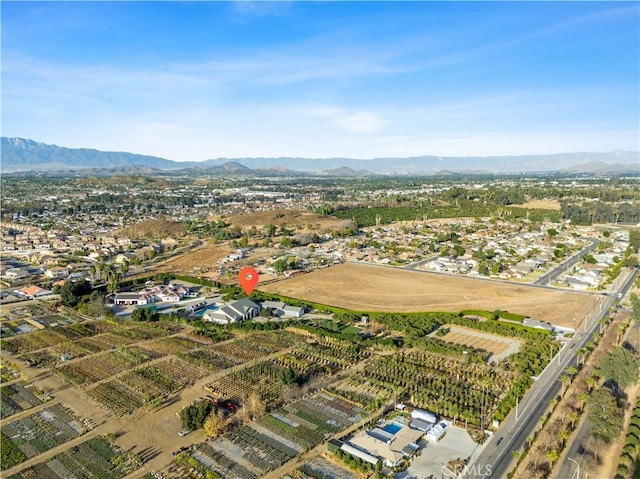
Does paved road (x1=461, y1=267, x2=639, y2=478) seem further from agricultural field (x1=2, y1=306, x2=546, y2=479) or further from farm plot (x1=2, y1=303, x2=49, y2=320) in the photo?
farm plot (x1=2, y1=303, x2=49, y2=320)

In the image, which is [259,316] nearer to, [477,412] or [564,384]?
[477,412]

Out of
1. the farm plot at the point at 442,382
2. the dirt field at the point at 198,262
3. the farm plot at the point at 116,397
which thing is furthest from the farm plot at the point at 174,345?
the dirt field at the point at 198,262

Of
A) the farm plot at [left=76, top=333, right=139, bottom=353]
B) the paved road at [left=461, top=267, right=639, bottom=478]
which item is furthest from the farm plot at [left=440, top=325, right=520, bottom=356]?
the farm plot at [left=76, top=333, right=139, bottom=353]

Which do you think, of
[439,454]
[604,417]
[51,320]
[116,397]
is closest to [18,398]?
[116,397]

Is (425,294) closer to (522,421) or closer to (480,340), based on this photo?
(480,340)

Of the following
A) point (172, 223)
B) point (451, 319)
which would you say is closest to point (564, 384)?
point (451, 319)
